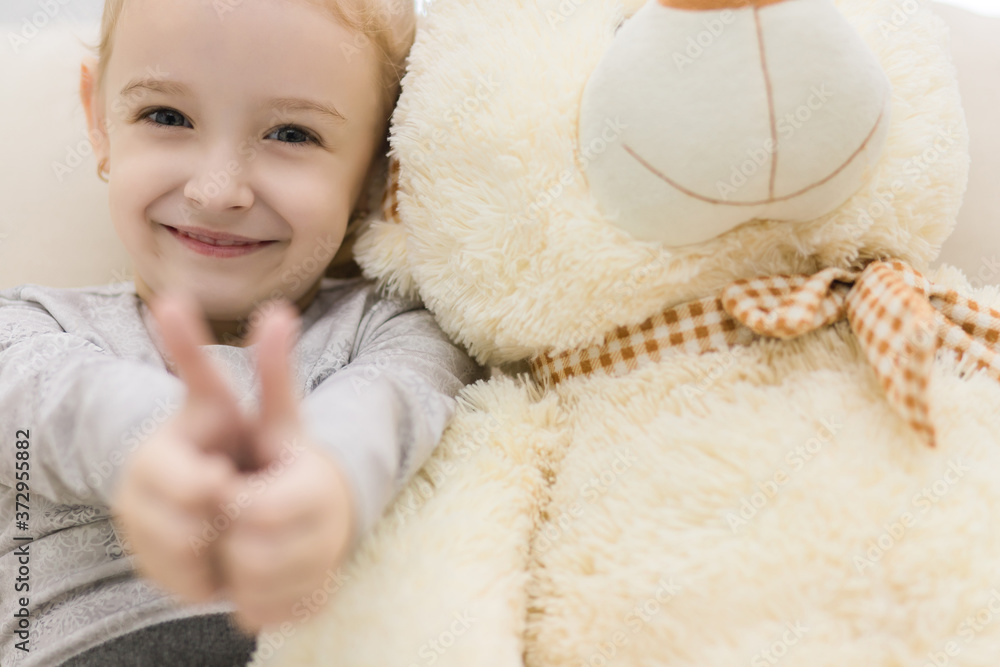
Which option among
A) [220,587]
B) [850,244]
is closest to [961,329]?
[850,244]

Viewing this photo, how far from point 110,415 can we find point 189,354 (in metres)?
0.17

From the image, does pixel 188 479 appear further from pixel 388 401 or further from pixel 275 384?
pixel 388 401

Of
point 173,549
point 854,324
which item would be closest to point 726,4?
point 854,324

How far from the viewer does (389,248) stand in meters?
0.73

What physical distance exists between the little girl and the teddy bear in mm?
83

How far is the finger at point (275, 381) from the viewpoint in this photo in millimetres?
354

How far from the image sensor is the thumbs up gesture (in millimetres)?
357

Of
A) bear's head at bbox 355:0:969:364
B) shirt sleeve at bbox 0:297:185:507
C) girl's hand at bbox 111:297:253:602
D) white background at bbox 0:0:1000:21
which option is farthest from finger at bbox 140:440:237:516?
white background at bbox 0:0:1000:21

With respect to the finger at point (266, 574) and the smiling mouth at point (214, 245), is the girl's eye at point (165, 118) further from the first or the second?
the finger at point (266, 574)

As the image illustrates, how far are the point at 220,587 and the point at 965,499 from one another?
1.52 feet

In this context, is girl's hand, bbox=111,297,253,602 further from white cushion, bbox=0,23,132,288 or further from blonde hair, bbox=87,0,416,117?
white cushion, bbox=0,23,132,288

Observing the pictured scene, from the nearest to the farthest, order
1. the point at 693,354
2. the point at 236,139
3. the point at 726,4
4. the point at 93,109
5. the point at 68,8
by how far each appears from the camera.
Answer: the point at 726,4, the point at 693,354, the point at 236,139, the point at 93,109, the point at 68,8

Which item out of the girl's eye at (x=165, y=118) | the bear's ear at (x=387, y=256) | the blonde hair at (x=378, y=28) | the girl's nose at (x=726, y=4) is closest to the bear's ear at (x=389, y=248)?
the bear's ear at (x=387, y=256)

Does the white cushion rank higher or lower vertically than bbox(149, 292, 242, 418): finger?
lower
